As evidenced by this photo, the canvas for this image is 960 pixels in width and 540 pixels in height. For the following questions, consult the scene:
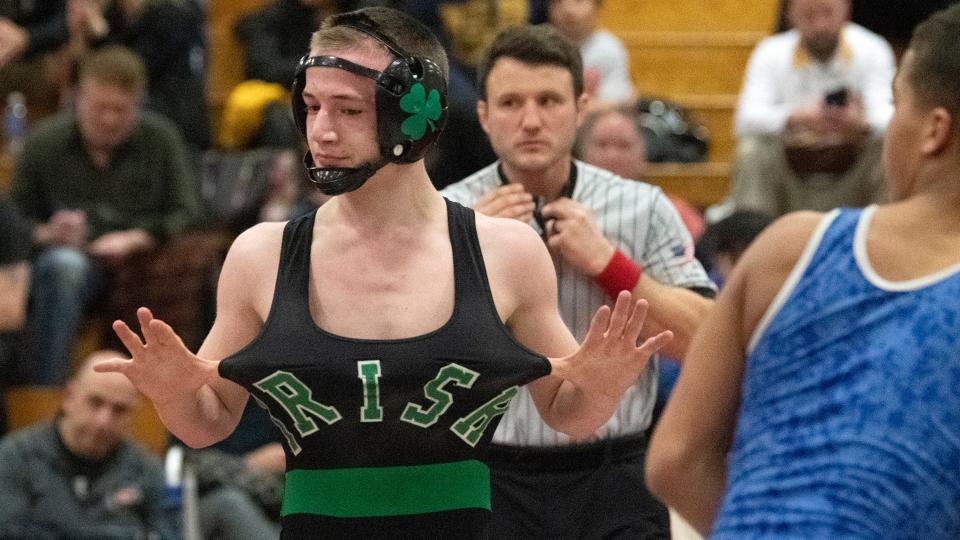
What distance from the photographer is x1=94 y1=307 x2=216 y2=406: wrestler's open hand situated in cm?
318

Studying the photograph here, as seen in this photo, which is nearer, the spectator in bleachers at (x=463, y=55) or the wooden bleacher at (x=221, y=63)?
the spectator in bleachers at (x=463, y=55)

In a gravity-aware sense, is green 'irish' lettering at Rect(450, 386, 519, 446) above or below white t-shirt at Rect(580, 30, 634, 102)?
above

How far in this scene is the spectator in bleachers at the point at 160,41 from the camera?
9352 millimetres

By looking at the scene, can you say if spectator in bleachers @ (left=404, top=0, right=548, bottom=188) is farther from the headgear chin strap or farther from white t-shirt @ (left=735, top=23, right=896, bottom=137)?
the headgear chin strap

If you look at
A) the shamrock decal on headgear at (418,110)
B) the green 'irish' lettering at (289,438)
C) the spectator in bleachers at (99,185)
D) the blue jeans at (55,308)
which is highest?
the shamrock decal on headgear at (418,110)

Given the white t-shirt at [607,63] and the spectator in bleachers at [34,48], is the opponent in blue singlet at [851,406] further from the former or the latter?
the spectator in bleachers at [34,48]

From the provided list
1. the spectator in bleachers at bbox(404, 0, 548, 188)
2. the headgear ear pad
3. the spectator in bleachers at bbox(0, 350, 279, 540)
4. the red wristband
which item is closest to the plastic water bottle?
the spectator in bleachers at bbox(404, 0, 548, 188)

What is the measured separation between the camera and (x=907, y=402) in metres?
2.43

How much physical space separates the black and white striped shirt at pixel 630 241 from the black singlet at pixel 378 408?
1.05 m

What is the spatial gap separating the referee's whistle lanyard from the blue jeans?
3902 millimetres

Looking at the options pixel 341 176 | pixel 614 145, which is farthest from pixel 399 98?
pixel 614 145

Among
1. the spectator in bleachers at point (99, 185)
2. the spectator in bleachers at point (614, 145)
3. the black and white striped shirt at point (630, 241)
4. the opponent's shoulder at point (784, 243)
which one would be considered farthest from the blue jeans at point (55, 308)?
the opponent's shoulder at point (784, 243)

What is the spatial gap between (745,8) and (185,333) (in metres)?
4.98

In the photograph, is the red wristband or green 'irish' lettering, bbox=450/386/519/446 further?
the red wristband
